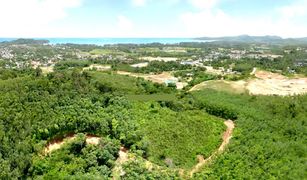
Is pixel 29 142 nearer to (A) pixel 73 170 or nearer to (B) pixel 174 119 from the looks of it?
(A) pixel 73 170

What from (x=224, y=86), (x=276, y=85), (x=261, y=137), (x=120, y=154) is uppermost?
(x=224, y=86)

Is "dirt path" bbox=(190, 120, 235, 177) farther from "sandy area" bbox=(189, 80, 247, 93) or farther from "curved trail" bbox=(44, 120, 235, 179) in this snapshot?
"sandy area" bbox=(189, 80, 247, 93)

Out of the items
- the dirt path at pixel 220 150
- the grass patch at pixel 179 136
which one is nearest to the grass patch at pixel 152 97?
the grass patch at pixel 179 136

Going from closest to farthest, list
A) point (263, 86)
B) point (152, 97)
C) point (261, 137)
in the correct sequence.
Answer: point (261, 137) < point (152, 97) < point (263, 86)

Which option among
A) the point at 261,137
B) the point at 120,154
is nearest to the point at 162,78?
the point at 261,137

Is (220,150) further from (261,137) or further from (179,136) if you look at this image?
(261,137)

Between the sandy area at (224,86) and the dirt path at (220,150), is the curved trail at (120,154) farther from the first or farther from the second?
the sandy area at (224,86)

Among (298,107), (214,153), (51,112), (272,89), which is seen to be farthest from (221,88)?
(51,112)

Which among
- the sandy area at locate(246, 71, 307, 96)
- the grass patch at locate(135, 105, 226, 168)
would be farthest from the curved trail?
the sandy area at locate(246, 71, 307, 96)
